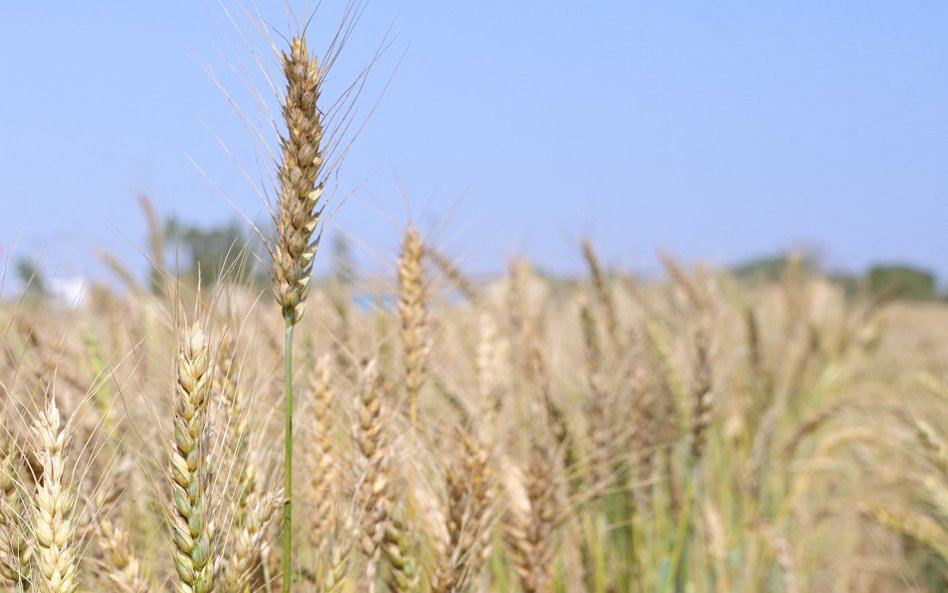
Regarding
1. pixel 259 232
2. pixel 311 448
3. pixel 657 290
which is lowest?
pixel 311 448

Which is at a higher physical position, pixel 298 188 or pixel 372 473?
pixel 298 188

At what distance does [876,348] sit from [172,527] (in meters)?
6.95

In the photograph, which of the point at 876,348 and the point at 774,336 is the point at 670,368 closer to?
the point at 774,336

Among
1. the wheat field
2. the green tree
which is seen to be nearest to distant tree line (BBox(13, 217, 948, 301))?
the wheat field

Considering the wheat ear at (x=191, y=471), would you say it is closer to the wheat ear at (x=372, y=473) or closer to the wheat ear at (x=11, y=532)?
the wheat ear at (x=11, y=532)

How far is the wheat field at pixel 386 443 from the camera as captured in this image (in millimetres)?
1199

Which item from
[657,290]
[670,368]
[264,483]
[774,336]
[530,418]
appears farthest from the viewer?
[774,336]

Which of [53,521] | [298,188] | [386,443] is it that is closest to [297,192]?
[298,188]

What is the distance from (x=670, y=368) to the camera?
127 inches

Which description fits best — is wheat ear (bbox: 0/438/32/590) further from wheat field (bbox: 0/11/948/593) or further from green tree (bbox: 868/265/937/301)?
green tree (bbox: 868/265/937/301)

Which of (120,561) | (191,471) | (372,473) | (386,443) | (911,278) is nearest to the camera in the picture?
(191,471)

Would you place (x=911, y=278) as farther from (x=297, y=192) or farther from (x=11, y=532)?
(x=11, y=532)

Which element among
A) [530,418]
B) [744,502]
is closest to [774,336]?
[744,502]

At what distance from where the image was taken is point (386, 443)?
1.64 meters
